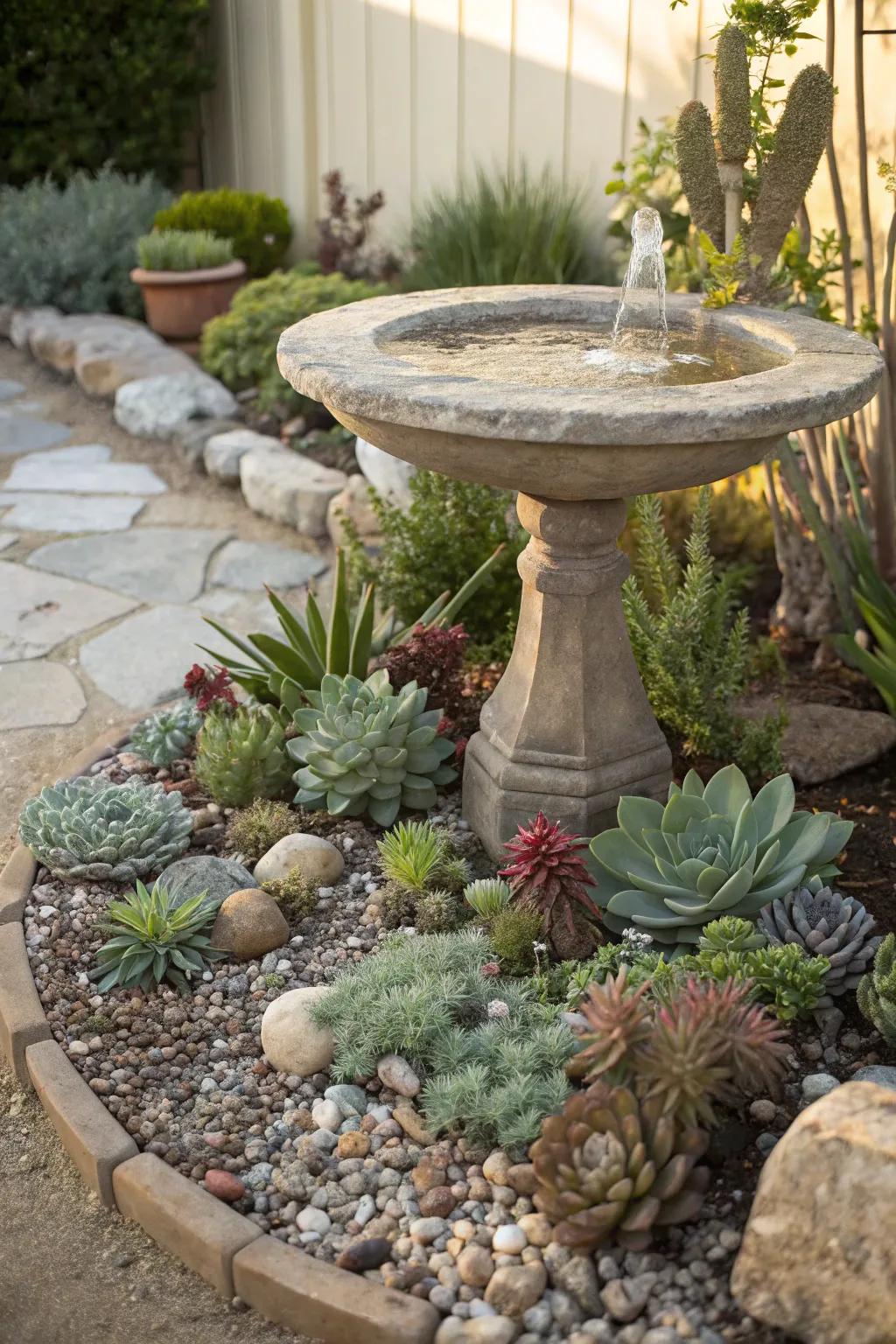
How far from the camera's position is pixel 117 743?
12.0ft

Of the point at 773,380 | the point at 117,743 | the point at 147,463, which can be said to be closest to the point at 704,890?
the point at 773,380

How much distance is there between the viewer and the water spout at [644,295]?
2945 mm

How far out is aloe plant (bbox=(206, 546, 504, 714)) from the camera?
344 cm

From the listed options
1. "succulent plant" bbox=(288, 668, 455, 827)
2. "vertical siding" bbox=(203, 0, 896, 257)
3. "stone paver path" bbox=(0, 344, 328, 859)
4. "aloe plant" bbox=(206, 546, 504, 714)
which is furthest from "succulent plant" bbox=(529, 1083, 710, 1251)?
"vertical siding" bbox=(203, 0, 896, 257)

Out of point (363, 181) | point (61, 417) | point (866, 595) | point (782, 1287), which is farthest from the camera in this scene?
point (363, 181)

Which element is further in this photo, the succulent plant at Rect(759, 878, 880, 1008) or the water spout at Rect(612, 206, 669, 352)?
the water spout at Rect(612, 206, 669, 352)

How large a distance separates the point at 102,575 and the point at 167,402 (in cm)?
165

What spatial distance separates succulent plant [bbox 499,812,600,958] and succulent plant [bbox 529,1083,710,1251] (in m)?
0.56

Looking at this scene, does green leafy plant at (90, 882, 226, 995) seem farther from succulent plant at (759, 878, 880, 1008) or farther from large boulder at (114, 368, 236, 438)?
large boulder at (114, 368, 236, 438)

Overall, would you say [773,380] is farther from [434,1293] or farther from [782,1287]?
[434,1293]

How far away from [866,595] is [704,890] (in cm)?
141

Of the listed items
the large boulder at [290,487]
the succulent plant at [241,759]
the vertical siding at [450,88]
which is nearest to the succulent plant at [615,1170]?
the succulent plant at [241,759]

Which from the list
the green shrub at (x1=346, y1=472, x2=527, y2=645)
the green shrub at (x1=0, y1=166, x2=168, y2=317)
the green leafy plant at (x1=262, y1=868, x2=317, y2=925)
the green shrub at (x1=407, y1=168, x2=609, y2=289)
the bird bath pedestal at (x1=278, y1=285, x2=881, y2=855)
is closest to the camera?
the bird bath pedestal at (x1=278, y1=285, x2=881, y2=855)

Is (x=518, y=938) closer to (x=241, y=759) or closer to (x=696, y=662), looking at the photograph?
(x=241, y=759)
